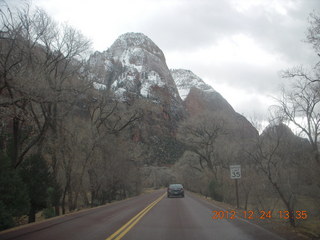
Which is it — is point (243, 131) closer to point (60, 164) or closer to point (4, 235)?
point (60, 164)

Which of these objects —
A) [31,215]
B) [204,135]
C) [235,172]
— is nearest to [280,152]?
[235,172]

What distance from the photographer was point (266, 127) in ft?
69.6

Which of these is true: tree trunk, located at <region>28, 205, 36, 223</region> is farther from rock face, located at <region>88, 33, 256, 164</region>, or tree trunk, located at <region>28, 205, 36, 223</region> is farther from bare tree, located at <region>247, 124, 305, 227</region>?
rock face, located at <region>88, 33, 256, 164</region>

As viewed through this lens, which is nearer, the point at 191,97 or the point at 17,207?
the point at 17,207

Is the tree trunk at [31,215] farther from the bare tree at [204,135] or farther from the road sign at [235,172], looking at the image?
the bare tree at [204,135]

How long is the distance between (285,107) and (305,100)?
6.11 ft

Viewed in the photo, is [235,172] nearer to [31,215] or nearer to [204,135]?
[31,215]

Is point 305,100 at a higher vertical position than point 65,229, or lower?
higher

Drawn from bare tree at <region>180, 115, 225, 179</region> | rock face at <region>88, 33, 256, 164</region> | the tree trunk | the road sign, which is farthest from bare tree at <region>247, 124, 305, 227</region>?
rock face at <region>88, 33, 256, 164</region>

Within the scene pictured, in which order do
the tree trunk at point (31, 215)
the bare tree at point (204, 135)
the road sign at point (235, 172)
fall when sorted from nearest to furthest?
the road sign at point (235, 172), the tree trunk at point (31, 215), the bare tree at point (204, 135)

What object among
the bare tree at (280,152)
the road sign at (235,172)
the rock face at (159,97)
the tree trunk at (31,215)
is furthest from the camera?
the rock face at (159,97)

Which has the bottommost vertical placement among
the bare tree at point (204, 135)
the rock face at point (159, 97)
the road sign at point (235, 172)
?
the road sign at point (235, 172)

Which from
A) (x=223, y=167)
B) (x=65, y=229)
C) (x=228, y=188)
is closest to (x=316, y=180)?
(x=65, y=229)

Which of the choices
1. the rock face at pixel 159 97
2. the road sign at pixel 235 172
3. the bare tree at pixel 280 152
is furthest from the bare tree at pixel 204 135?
the rock face at pixel 159 97
